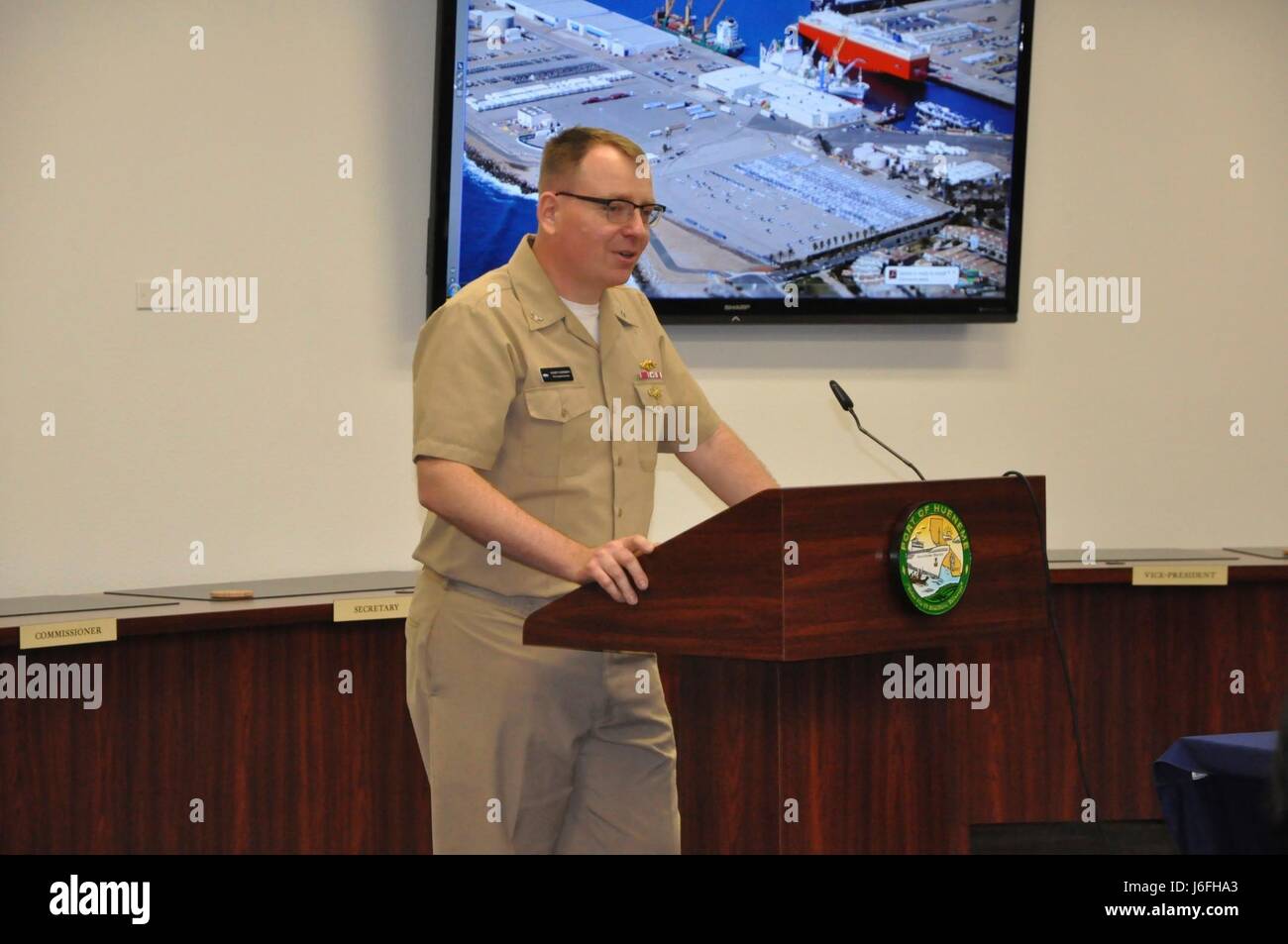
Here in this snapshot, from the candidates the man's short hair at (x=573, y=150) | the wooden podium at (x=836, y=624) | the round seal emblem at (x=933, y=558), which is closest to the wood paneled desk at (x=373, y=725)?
the wooden podium at (x=836, y=624)

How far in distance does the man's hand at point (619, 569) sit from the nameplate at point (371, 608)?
1.24 metres

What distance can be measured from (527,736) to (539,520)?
365mm

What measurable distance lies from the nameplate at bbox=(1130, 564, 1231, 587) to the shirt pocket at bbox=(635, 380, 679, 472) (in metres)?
1.70

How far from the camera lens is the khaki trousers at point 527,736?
242 cm

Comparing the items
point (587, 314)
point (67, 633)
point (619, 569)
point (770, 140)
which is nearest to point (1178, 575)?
point (770, 140)

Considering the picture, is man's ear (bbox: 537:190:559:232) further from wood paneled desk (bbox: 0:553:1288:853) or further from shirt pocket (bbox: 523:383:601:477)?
wood paneled desk (bbox: 0:553:1288:853)

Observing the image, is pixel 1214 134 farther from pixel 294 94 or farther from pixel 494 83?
pixel 294 94

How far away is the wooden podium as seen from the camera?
6.68ft

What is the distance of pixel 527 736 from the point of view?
7.95ft

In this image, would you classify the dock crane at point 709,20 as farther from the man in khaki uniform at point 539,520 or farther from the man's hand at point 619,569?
the man's hand at point 619,569

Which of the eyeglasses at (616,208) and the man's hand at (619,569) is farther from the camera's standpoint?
the eyeglasses at (616,208)

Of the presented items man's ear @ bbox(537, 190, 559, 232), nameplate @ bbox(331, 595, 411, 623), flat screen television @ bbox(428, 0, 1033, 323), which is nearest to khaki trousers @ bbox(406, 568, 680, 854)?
man's ear @ bbox(537, 190, 559, 232)

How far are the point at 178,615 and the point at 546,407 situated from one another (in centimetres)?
112

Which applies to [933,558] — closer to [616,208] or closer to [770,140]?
[616,208]
